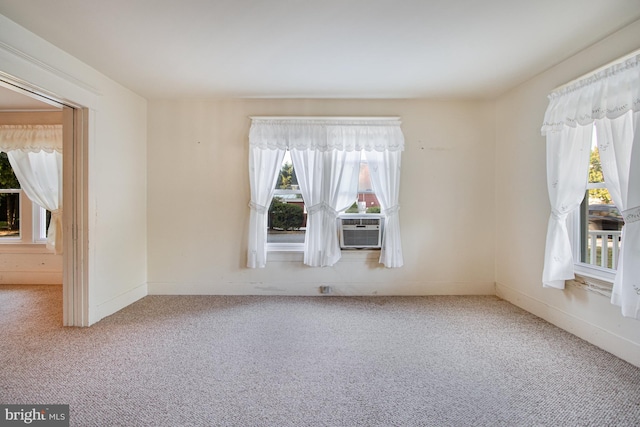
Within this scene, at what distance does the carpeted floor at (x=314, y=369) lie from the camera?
1.56 m

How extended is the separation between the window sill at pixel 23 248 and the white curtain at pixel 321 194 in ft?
12.1

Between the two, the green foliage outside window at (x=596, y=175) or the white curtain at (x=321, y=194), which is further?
the white curtain at (x=321, y=194)

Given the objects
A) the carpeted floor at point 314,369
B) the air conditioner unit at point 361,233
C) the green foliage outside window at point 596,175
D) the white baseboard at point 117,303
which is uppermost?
the green foliage outside window at point 596,175

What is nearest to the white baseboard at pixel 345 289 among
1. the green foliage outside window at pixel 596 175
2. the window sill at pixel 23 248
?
the green foliage outside window at pixel 596 175

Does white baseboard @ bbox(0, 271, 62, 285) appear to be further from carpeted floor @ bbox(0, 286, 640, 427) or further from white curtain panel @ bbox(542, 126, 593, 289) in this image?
white curtain panel @ bbox(542, 126, 593, 289)

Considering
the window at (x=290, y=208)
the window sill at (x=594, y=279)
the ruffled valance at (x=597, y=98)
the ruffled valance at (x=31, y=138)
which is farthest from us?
the ruffled valance at (x=31, y=138)

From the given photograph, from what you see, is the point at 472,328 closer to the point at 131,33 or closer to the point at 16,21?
the point at 131,33

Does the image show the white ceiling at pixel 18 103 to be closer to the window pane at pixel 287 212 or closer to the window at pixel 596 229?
the window pane at pixel 287 212

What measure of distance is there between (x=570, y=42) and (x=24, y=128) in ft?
20.2

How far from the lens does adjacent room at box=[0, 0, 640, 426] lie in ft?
5.89

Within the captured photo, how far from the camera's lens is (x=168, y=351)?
7.18 ft

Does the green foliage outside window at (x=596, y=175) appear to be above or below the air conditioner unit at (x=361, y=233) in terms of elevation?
above

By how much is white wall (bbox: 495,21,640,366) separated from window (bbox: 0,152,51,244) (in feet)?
20.1

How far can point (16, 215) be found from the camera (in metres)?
4.06
